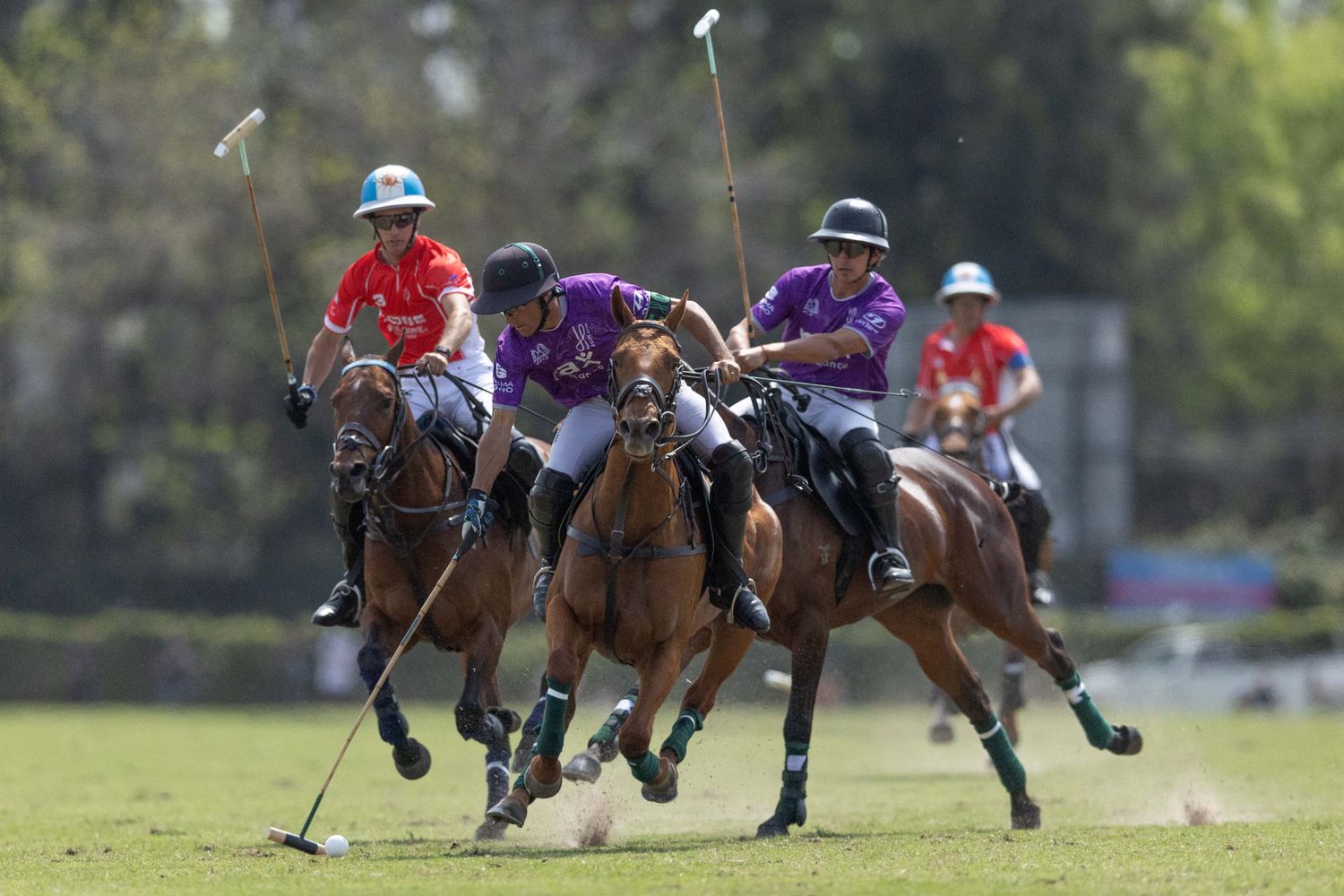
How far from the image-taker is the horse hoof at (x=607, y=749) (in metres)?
9.09

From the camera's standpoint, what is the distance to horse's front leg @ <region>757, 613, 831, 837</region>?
9.76 meters

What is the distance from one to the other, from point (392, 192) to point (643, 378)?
116 inches

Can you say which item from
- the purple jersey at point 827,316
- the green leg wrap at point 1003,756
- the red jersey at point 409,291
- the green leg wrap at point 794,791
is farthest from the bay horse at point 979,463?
the red jersey at point 409,291

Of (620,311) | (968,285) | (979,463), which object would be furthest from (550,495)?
(968,285)

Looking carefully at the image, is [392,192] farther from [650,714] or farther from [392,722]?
[650,714]

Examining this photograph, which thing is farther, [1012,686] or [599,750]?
[1012,686]

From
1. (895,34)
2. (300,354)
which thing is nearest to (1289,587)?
(895,34)

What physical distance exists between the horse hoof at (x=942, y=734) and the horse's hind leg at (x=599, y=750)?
199 inches

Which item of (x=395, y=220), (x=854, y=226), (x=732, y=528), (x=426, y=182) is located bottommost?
(x=732, y=528)

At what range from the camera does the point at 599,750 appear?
Answer: 358 inches

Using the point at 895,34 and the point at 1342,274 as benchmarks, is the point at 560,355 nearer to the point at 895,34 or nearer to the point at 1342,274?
the point at 895,34

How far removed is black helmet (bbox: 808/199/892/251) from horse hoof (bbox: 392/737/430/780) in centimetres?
335

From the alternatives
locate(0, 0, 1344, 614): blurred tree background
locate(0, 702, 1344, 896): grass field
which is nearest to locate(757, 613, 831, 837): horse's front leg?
locate(0, 702, 1344, 896): grass field

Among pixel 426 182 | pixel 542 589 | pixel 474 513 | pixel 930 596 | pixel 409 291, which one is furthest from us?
pixel 426 182
